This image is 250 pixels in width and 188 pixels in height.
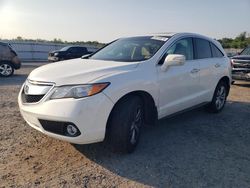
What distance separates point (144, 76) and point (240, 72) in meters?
7.64

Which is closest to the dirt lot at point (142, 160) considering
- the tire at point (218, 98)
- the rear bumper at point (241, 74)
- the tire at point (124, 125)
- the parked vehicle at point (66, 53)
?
the tire at point (124, 125)

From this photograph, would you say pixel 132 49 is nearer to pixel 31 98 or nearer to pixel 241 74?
pixel 31 98

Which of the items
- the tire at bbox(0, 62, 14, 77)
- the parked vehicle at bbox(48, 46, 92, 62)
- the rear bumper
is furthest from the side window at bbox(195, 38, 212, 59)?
the parked vehicle at bbox(48, 46, 92, 62)

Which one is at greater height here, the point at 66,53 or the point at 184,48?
the point at 184,48

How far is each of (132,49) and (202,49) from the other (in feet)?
5.44

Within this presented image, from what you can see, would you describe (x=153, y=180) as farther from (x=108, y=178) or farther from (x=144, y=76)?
(x=144, y=76)

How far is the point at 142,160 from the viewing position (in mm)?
3883

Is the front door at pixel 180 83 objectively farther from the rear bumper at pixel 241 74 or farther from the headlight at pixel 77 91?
the rear bumper at pixel 241 74

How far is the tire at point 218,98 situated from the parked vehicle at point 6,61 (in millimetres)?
9337

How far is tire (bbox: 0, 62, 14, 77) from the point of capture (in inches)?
495

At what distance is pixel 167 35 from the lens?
5.02 m

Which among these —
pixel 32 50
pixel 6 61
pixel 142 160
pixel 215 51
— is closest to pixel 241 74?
pixel 215 51

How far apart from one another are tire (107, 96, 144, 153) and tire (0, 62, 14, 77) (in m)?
10.1

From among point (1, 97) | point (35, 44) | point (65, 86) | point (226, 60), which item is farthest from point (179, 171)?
point (35, 44)
